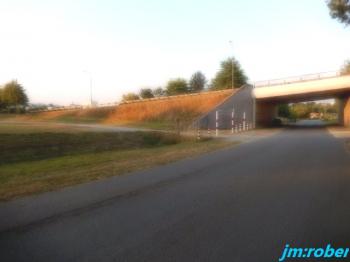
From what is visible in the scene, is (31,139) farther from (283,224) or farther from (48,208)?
(283,224)

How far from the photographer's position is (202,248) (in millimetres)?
5410

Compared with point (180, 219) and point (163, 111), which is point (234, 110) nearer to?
point (163, 111)

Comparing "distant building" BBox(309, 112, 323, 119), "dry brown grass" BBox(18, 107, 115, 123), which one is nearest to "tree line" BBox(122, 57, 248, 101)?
"dry brown grass" BBox(18, 107, 115, 123)

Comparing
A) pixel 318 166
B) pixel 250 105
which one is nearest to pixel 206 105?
pixel 250 105

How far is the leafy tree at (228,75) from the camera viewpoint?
7349 centimetres

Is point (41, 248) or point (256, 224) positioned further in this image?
point (256, 224)

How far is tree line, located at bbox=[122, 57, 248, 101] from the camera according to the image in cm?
7356

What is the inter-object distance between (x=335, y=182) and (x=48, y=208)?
23.8ft

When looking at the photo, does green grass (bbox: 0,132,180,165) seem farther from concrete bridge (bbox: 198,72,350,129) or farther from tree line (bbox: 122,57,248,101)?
tree line (bbox: 122,57,248,101)

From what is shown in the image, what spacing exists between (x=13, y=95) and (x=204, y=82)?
5095 centimetres

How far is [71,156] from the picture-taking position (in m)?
20.2

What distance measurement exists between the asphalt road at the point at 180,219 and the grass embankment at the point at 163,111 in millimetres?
32096

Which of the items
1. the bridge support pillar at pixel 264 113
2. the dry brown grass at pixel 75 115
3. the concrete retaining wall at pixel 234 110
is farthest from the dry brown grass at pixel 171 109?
the bridge support pillar at pixel 264 113

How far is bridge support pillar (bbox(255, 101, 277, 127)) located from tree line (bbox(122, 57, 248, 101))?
6.09 metres
